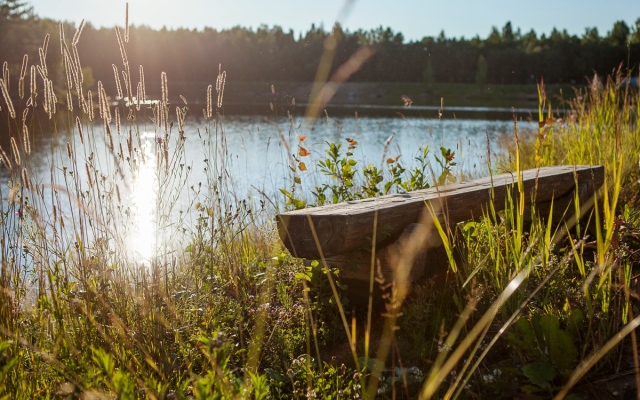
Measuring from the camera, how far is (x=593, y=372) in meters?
2.03

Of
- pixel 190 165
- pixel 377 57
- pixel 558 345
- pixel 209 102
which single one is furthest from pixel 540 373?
pixel 377 57

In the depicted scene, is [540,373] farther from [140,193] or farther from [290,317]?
[140,193]

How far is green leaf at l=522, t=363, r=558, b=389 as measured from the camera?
1.87 m

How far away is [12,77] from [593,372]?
22.5 meters

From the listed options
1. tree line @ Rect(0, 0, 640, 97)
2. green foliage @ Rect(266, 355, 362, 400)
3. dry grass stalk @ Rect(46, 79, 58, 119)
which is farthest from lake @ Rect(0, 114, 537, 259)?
tree line @ Rect(0, 0, 640, 97)

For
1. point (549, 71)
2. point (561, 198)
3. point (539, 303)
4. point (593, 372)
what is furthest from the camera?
point (549, 71)

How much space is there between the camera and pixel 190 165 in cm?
529

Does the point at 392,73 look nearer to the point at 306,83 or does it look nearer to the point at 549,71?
the point at 306,83

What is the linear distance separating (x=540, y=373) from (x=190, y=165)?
391cm

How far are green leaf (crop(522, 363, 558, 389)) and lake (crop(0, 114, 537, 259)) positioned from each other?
0.92 metres

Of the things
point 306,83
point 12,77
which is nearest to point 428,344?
point 12,77

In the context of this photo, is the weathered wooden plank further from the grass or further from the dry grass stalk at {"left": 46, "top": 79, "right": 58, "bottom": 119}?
the dry grass stalk at {"left": 46, "top": 79, "right": 58, "bottom": 119}

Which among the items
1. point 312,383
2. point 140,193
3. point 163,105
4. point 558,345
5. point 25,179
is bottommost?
point 312,383

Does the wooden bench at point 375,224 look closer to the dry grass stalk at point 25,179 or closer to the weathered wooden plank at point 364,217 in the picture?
the weathered wooden plank at point 364,217
